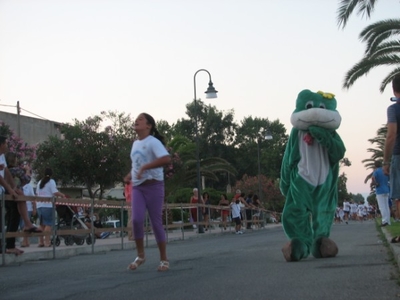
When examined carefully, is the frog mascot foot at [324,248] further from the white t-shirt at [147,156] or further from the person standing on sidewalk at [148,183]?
the white t-shirt at [147,156]

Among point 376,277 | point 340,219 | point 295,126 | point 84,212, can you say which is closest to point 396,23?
point 84,212

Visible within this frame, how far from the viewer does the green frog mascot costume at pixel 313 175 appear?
9.70 m

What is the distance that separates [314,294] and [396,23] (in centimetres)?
1826

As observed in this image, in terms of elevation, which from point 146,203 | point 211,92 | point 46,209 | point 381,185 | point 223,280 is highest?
point 211,92

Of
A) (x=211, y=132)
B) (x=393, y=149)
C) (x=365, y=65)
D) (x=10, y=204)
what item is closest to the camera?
(x=393, y=149)

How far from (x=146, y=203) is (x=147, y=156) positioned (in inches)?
20.9

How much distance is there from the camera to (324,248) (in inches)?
376

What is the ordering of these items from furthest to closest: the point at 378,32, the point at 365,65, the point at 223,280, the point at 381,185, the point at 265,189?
1. the point at 265,189
2. the point at 365,65
3. the point at 378,32
4. the point at 381,185
5. the point at 223,280

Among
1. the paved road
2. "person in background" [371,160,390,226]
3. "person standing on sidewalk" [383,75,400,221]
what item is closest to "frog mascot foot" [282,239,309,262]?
the paved road

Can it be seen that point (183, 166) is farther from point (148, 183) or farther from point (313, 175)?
point (148, 183)

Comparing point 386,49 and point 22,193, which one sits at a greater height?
point 386,49

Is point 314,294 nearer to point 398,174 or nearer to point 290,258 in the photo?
point 398,174

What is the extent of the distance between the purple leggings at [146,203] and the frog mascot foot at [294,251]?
5.37 ft

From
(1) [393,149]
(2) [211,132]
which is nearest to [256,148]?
(2) [211,132]
